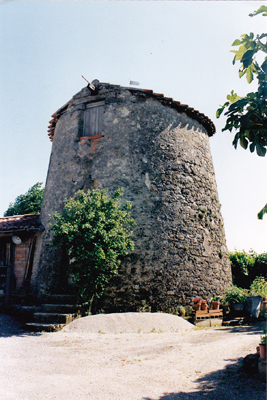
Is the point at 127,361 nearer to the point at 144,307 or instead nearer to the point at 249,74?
the point at 144,307

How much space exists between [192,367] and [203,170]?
7507 millimetres

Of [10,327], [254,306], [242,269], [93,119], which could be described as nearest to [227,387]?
[10,327]

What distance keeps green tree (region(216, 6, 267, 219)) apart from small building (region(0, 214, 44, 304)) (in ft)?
25.1

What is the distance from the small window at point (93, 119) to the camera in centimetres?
1028

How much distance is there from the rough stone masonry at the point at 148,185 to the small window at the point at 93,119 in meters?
0.04

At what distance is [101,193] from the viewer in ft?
26.0

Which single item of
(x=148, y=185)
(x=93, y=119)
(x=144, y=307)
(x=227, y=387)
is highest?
(x=93, y=119)

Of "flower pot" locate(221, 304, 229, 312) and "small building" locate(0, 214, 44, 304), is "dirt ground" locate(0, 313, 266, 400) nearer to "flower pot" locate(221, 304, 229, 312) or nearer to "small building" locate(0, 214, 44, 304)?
"flower pot" locate(221, 304, 229, 312)

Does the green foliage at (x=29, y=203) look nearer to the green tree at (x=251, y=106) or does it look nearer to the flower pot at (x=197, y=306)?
the flower pot at (x=197, y=306)

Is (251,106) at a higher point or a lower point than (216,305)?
higher

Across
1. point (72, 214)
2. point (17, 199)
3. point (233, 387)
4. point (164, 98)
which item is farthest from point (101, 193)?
point (17, 199)

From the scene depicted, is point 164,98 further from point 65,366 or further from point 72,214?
point 65,366

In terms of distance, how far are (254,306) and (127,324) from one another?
3.94 meters

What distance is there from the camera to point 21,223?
1022 cm
